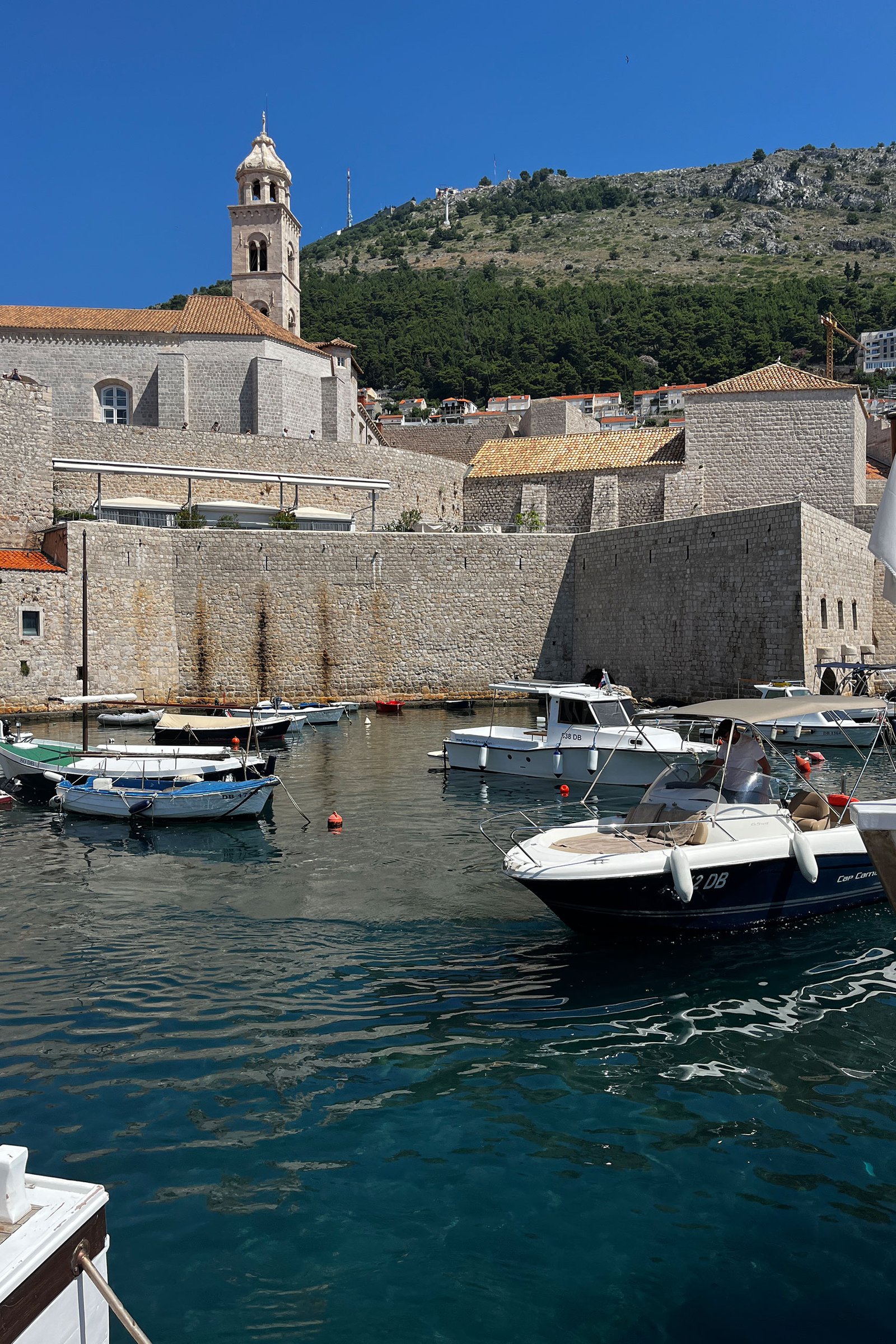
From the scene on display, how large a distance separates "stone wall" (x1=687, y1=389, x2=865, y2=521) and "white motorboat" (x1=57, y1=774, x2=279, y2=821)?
73.7 ft

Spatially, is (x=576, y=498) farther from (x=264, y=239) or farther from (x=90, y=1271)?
(x=90, y=1271)

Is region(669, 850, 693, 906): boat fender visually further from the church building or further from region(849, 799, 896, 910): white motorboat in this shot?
the church building

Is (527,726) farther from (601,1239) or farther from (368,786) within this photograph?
(601,1239)

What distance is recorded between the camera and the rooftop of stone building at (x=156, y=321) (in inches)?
1428

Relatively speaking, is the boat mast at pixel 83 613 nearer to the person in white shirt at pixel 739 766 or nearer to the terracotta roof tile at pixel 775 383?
the person in white shirt at pixel 739 766

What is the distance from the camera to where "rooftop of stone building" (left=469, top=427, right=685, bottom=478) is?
110 ft

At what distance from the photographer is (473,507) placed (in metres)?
37.4

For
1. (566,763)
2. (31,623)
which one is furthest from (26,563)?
(566,763)

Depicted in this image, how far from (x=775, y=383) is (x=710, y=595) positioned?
11144mm

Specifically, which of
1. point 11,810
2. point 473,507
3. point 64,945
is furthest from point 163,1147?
point 473,507

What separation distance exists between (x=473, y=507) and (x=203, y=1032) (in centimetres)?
3277

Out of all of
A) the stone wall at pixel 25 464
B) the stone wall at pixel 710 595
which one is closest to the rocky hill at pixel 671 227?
the stone wall at pixel 710 595

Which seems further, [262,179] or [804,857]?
[262,179]

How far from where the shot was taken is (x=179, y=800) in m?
12.4
